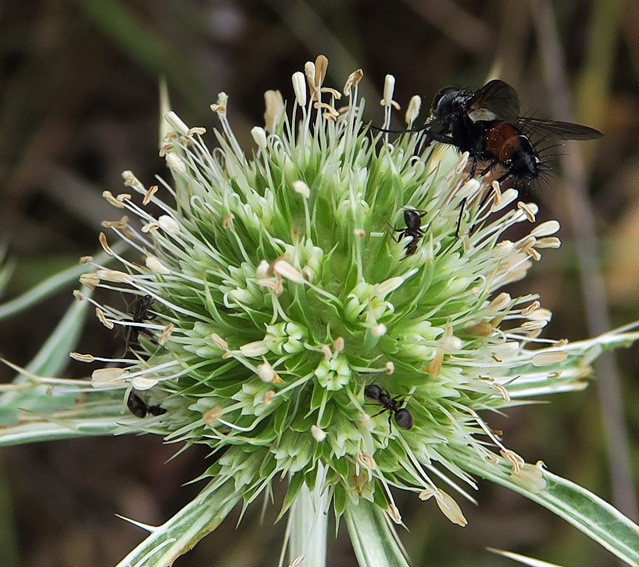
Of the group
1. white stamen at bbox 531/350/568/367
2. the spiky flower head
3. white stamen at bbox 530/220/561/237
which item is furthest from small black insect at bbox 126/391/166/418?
white stamen at bbox 530/220/561/237

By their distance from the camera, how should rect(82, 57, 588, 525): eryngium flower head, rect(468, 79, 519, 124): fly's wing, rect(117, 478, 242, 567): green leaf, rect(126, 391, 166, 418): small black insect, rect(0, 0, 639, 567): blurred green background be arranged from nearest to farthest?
rect(117, 478, 242, 567): green leaf
rect(82, 57, 588, 525): eryngium flower head
rect(126, 391, 166, 418): small black insect
rect(468, 79, 519, 124): fly's wing
rect(0, 0, 639, 567): blurred green background

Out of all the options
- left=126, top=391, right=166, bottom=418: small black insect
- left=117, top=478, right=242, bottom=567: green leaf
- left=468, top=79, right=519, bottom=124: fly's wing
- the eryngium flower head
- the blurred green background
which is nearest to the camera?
left=117, top=478, right=242, bottom=567: green leaf

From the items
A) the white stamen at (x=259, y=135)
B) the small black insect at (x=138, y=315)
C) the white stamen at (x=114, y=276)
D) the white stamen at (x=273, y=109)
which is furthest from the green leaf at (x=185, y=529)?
the white stamen at (x=273, y=109)

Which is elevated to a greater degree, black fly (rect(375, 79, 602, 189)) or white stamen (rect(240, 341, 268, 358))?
black fly (rect(375, 79, 602, 189))

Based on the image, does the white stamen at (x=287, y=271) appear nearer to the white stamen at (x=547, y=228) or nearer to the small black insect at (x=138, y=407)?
the small black insect at (x=138, y=407)

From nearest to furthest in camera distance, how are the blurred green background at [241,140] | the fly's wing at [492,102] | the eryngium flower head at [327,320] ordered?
the eryngium flower head at [327,320] → the fly's wing at [492,102] → the blurred green background at [241,140]

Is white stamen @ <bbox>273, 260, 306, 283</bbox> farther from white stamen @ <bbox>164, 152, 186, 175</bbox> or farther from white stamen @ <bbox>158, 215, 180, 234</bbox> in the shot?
white stamen @ <bbox>164, 152, 186, 175</bbox>

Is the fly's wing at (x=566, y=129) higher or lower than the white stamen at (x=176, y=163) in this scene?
higher
